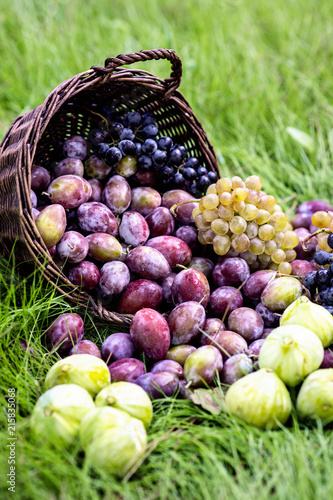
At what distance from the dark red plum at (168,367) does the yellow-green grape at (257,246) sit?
1.74 feet

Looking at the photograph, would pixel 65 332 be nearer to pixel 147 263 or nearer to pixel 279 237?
pixel 147 263

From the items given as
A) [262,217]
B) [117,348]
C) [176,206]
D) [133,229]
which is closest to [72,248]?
[133,229]

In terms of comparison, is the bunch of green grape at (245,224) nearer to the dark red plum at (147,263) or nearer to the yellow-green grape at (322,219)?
the yellow-green grape at (322,219)

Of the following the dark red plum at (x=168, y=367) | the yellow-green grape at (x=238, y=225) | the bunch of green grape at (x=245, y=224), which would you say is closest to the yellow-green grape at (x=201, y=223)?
the bunch of green grape at (x=245, y=224)

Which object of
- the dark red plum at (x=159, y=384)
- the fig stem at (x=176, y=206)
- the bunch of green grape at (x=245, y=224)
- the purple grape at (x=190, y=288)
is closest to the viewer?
the dark red plum at (x=159, y=384)

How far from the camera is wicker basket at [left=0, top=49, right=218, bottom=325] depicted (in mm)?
1328

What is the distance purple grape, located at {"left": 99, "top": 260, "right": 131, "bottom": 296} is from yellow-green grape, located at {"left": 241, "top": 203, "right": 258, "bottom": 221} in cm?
47

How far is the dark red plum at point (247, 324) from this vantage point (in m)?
1.40

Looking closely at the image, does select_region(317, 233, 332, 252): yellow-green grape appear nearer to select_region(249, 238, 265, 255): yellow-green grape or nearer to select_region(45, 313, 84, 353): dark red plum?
select_region(249, 238, 265, 255): yellow-green grape

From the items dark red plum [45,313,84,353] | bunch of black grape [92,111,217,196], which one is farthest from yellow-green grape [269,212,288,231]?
dark red plum [45,313,84,353]

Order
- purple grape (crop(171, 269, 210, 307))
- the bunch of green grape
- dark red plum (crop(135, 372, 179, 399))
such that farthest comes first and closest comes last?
the bunch of green grape → purple grape (crop(171, 269, 210, 307)) → dark red plum (crop(135, 372, 179, 399))

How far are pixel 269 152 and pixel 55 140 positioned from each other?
147 cm

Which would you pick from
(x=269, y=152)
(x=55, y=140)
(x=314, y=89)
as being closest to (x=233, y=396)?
(x=55, y=140)

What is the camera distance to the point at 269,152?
2682mm
